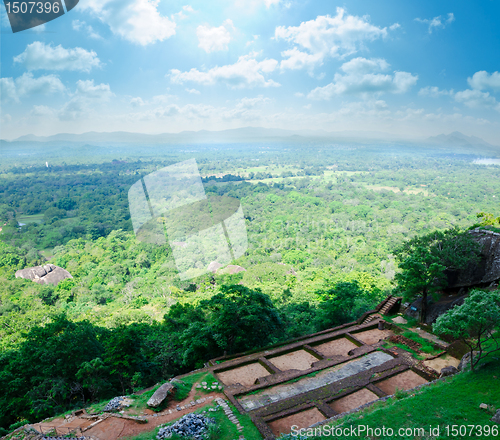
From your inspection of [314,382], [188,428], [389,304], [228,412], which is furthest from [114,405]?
[389,304]

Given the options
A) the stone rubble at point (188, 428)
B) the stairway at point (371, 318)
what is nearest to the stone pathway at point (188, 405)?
the stone rubble at point (188, 428)

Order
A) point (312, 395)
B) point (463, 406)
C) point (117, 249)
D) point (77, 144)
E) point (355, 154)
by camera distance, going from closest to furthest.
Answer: point (463, 406), point (312, 395), point (117, 249), point (77, 144), point (355, 154)

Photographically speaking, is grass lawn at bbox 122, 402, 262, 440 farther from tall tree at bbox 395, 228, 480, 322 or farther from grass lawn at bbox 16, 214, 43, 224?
grass lawn at bbox 16, 214, 43, 224

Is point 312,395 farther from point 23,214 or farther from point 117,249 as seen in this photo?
point 23,214

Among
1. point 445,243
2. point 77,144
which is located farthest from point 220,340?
point 77,144

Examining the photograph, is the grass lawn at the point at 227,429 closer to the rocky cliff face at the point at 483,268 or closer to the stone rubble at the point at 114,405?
the stone rubble at the point at 114,405

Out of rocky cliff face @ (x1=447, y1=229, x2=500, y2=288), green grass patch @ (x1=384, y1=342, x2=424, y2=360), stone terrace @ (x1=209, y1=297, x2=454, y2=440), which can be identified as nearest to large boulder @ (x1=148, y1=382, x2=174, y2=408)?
stone terrace @ (x1=209, y1=297, x2=454, y2=440)
